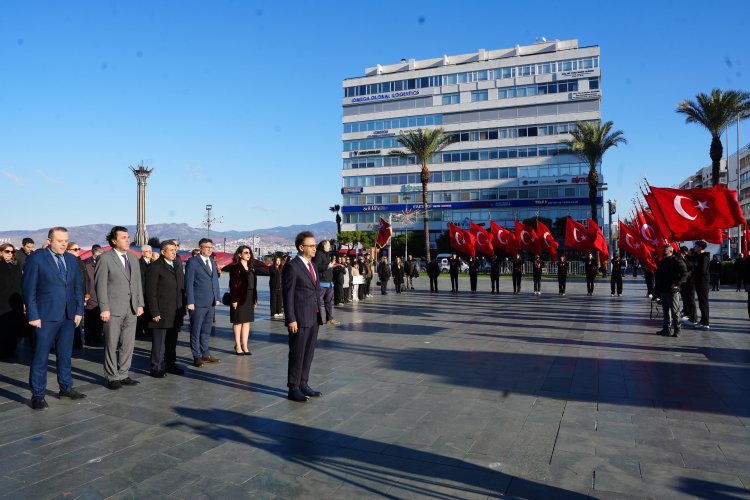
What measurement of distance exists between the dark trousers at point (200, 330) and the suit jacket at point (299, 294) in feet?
7.79

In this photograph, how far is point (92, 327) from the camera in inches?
382

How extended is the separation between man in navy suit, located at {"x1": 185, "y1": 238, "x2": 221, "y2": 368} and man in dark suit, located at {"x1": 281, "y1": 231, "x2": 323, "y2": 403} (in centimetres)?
231

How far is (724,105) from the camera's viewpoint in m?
31.3

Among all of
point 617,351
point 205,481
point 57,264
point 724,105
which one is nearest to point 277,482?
point 205,481

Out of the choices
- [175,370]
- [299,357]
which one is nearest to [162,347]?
[175,370]

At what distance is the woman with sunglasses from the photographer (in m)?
8.30

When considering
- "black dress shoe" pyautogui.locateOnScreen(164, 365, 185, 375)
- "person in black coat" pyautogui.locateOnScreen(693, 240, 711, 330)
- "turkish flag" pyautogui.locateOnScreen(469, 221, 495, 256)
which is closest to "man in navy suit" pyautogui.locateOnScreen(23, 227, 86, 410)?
"black dress shoe" pyautogui.locateOnScreen(164, 365, 185, 375)

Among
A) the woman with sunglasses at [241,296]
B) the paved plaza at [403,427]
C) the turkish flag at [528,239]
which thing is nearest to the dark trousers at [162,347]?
the paved plaza at [403,427]

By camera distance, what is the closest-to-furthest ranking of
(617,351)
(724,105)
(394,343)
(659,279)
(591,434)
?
(591,434), (617,351), (394,343), (659,279), (724,105)

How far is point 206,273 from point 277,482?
4689 millimetres

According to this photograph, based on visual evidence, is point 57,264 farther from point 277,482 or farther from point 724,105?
point 724,105

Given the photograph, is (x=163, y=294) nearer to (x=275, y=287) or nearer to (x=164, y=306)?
(x=164, y=306)

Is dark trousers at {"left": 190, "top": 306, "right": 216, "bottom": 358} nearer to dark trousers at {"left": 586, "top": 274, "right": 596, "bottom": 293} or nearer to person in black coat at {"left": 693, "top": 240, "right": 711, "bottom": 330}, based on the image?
person in black coat at {"left": 693, "top": 240, "right": 711, "bottom": 330}

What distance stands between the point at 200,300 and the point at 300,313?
2.53 meters
